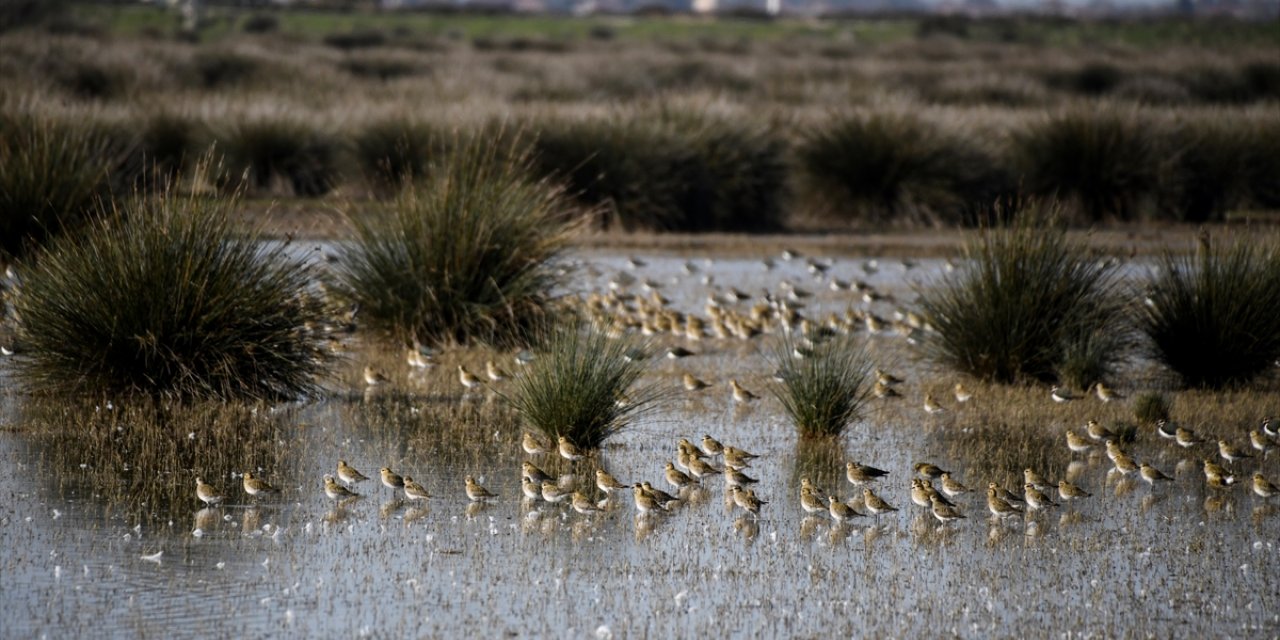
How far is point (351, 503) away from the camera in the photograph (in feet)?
39.0

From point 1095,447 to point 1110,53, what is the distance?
2361 inches

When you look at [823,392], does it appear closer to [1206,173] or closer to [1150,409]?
[1150,409]

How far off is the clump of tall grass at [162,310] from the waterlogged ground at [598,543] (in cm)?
47

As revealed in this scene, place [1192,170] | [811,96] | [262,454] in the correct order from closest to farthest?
[262,454] → [1192,170] → [811,96]

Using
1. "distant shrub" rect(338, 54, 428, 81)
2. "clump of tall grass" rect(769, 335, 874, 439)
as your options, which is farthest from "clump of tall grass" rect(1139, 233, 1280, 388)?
"distant shrub" rect(338, 54, 428, 81)

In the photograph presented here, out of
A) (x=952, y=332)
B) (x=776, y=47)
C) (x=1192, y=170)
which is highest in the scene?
(x=952, y=332)

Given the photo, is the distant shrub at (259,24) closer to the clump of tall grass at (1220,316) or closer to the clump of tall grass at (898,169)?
the clump of tall grass at (898,169)

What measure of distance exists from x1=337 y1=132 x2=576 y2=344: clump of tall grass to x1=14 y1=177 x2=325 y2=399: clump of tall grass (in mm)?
2972

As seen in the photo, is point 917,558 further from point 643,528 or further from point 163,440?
point 163,440

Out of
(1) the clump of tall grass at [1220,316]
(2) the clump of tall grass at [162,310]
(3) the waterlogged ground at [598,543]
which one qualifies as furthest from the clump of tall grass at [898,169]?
(2) the clump of tall grass at [162,310]

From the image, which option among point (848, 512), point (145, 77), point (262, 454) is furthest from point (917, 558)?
point (145, 77)

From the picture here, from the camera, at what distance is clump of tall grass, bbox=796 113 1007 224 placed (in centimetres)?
3384

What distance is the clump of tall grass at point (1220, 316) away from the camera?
16953 mm

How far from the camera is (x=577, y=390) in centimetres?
1356
